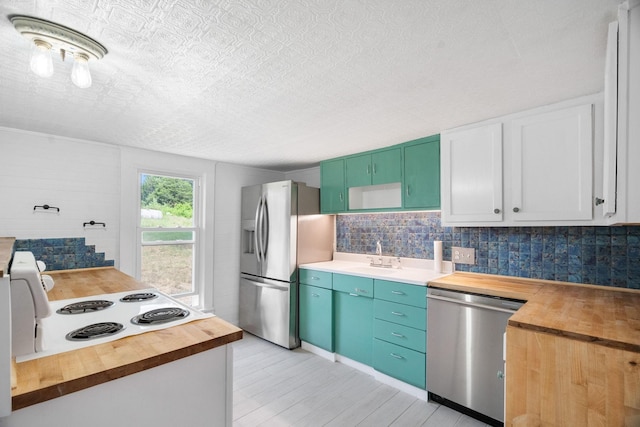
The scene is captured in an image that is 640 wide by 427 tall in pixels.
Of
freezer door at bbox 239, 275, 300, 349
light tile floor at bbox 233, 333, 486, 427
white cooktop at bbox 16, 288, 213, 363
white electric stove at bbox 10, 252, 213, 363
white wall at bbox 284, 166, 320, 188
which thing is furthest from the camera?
white wall at bbox 284, 166, 320, 188

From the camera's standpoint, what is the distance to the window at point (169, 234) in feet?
10.9

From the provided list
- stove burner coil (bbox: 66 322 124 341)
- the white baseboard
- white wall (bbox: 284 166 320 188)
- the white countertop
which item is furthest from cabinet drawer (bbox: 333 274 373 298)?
stove burner coil (bbox: 66 322 124 341)

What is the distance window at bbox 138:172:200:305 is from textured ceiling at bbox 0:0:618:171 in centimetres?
102

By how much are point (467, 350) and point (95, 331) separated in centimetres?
221

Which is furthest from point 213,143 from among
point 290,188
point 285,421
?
point 285,421

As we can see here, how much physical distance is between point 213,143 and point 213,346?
87.4 inches

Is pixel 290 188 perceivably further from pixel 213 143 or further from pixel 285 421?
pixel 285 421

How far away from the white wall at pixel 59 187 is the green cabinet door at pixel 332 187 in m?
2.19

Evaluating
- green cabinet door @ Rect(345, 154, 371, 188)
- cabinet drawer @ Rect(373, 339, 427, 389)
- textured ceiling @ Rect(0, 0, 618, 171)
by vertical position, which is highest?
textured ceiling @ Rect(0, 0, 618, 171)

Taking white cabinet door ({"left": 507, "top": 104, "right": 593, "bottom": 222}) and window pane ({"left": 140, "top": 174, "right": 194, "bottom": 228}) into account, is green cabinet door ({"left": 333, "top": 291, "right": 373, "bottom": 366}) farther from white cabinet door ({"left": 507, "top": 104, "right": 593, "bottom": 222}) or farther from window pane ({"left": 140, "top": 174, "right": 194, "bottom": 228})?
window pane ({"left": 140, "top": 174, "right": 194, "bottom": 228})

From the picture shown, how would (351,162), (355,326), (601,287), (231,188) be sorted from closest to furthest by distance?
(601,287)
(355,326)
(351,162)
(231,188)

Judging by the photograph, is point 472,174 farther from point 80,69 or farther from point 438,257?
point 80,69

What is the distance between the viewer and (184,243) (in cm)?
359

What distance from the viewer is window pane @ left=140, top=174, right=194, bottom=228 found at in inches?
131
